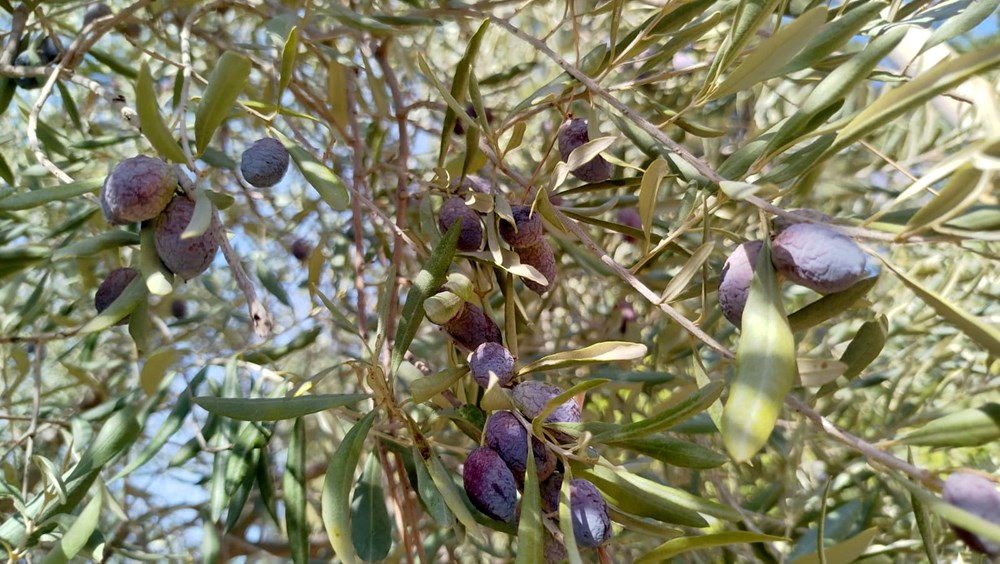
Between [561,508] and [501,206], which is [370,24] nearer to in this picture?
[501,206]

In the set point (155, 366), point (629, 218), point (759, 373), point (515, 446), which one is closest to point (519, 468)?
point (515, 446)

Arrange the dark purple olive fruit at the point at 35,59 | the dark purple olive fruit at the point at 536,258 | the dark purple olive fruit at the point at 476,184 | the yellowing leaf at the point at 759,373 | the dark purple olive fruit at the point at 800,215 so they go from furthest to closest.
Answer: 1. the dark purple olive fruit at the point at 35,59
2. the dark purple olive fruit at the point at 476,184
3. the dark purple olive fruit at the point at 536,258
4. the dark purple olive fruit at the point at 800,215
5. the yellowing leaf at the point at 759,373

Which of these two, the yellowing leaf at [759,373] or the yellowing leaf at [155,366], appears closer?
the yellowing leaf at [759,373]

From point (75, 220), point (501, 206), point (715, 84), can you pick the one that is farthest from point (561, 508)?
point (75, 220)

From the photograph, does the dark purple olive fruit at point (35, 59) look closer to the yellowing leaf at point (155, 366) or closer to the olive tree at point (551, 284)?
the olive tree at point (551, 284)

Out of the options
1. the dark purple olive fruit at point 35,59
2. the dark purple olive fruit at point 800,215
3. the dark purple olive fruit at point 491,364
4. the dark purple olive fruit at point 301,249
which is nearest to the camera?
the dark purple olive fruit at point 800,215

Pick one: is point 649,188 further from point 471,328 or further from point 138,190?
point 138,190

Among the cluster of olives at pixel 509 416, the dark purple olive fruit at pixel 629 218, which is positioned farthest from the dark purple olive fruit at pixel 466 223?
the dark purple olive fruit at pixel 629 218
